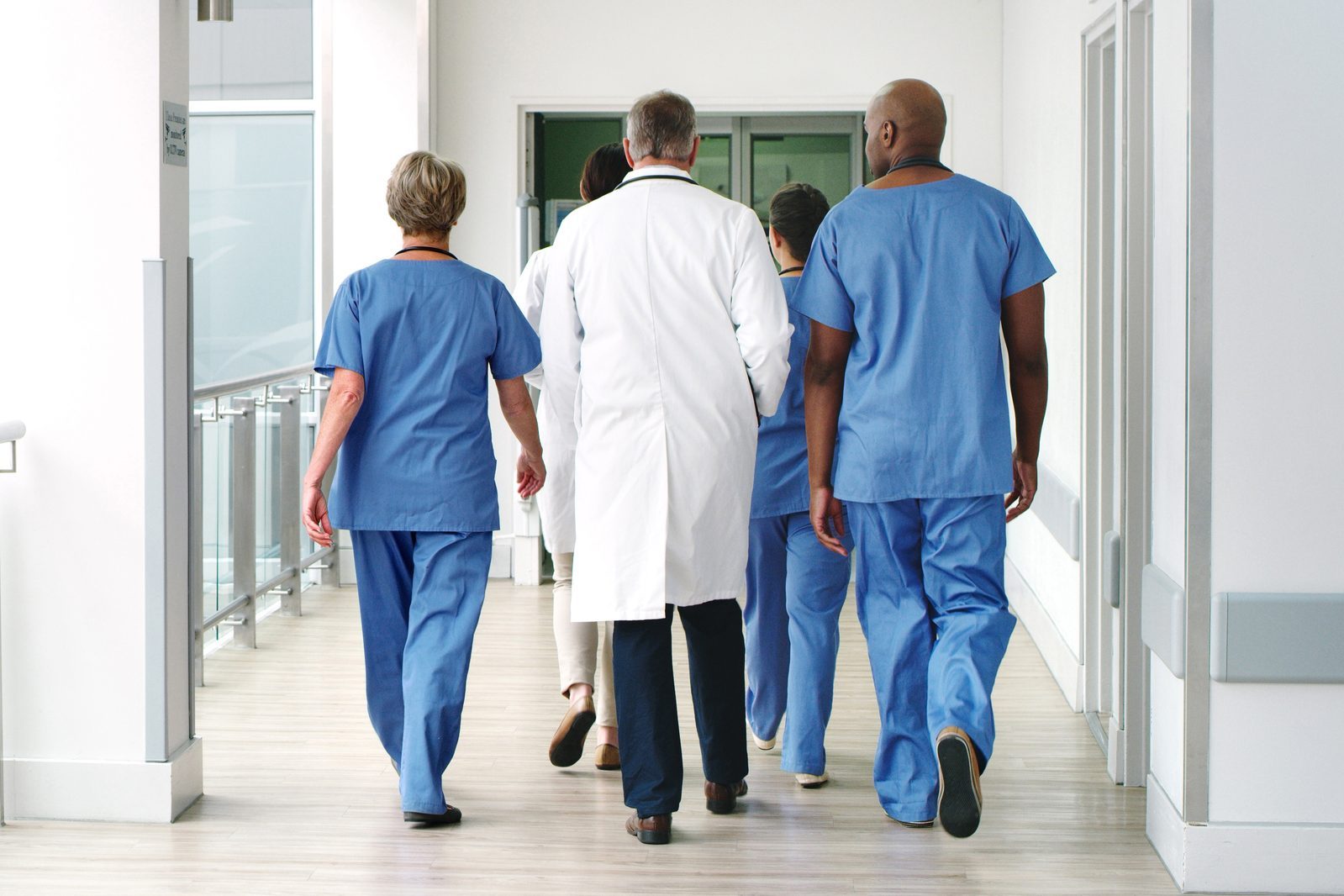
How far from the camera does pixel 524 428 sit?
3.26 metres

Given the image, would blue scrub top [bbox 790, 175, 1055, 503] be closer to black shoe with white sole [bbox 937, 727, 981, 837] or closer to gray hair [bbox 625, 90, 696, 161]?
gray hair [bbox 625, 90, 696, 161]

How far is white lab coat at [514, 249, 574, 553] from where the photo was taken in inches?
130

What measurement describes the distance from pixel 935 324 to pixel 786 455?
0.59 metres

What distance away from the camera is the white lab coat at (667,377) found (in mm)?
2967

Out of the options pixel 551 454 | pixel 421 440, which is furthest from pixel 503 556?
pixel 421 440

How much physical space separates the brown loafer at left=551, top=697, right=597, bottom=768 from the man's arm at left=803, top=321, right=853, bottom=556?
0.78 metres

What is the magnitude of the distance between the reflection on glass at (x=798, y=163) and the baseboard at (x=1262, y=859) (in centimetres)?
425

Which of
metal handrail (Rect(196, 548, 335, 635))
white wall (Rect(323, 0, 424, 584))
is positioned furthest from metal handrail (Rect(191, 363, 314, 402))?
metal handrail (Rect(196, 548, 335, 635))

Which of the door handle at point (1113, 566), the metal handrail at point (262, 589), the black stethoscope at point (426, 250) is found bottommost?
the metal handrail at point (262, 589)

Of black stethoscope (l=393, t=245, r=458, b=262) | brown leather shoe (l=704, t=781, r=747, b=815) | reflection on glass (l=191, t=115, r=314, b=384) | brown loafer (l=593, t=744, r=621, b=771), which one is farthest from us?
reflection on glass (l=191, t=115, r=314, b=384)

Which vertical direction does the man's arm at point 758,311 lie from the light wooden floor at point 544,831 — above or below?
above

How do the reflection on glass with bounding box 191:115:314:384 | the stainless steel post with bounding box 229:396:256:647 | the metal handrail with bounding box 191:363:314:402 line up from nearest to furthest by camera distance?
the metal handrail with bounding box 191:363:314:402
the stainless steel post with bounding box 229:396:256:647
the reflection on glass with bounding box 191:115:314:384

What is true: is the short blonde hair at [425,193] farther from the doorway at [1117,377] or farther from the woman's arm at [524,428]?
the doorway at [1117,377]

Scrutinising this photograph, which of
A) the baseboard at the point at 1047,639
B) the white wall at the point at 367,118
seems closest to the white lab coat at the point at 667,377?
the baseboard at the point at 1047,639
